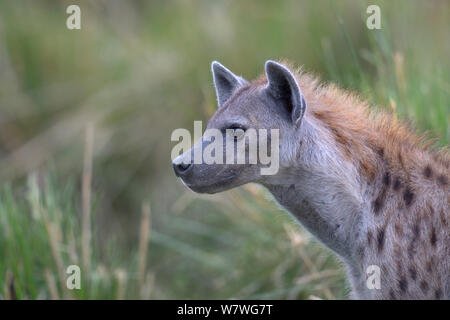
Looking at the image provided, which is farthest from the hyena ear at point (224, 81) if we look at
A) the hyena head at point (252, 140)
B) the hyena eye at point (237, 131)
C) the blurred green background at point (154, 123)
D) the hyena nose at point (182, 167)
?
the blurred green background at point (154, 123)

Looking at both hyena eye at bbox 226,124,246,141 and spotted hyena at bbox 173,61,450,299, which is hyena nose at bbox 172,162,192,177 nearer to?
spotted hyena at bbox 173,61,450,299

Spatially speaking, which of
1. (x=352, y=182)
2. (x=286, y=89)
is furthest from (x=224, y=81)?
(x=352, y=182)

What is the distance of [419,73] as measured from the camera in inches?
188

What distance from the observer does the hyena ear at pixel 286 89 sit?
299 centimetres

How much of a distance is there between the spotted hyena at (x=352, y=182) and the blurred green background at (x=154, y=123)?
0.90 m

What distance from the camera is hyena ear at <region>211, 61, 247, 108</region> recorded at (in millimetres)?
3391

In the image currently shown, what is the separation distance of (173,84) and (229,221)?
2.37 m

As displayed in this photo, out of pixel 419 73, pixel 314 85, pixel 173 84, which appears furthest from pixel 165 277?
pixel 314 85

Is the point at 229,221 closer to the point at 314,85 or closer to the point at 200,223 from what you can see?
the point at 200,223

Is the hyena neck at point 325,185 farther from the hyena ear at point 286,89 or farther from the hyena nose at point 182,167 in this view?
the hyena nose at point 182,167

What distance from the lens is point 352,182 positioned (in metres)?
3.10

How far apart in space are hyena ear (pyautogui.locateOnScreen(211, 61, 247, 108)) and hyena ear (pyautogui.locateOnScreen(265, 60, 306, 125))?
0.99 feet

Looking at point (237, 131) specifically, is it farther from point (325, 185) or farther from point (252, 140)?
point (325, 185)

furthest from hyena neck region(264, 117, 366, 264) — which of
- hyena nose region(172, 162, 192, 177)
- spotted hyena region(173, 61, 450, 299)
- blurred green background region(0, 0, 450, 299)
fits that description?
blurred green background region(0, 0, 450, 299)
